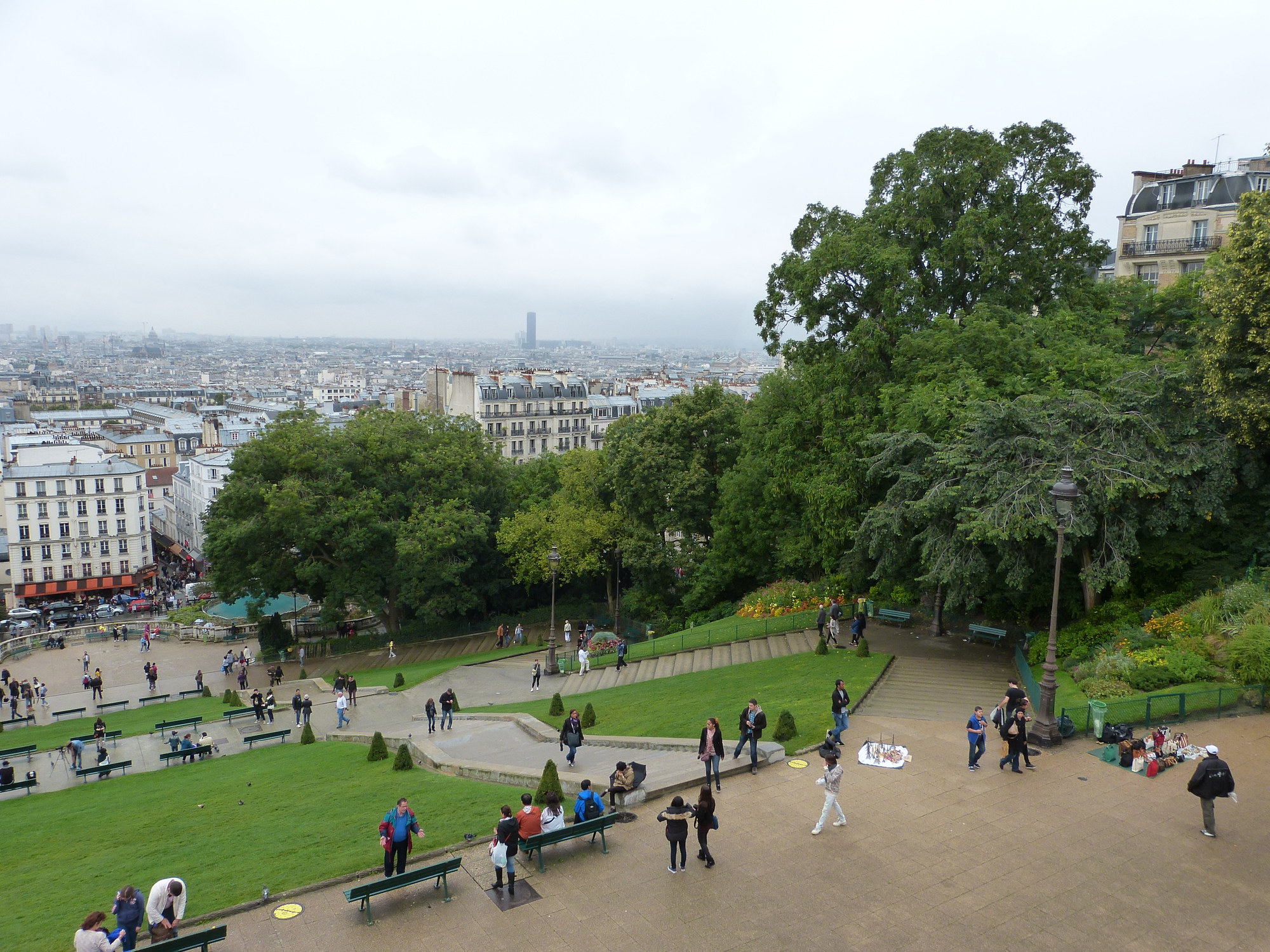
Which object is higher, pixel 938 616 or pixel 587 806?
pixel 587 806

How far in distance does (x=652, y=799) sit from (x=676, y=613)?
27.5 m

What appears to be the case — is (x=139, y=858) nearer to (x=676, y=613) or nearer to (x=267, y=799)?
(x=267, y=799)

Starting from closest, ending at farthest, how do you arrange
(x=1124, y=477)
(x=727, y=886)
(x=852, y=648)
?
(x=727, y=886), (x=1124, y=477), (x=852, y=648)

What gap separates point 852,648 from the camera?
94.3 ft

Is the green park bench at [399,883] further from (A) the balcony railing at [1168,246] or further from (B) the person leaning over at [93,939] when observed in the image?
Result: (A) the balcony railing at [1168,246]

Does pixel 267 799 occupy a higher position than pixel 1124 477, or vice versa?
pixel 1124 477

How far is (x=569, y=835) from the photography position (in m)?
13.8

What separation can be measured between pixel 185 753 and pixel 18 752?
5.96 meters

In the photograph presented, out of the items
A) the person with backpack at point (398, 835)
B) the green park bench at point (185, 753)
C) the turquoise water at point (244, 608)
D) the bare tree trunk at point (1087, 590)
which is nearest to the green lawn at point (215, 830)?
the person with backpack at point (398, 835)

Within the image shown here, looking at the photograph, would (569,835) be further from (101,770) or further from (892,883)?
(101,770)

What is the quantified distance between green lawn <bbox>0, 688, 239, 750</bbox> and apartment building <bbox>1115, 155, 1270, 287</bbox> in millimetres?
50400

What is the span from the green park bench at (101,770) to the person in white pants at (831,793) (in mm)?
21172

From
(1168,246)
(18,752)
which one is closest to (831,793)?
(18,752)

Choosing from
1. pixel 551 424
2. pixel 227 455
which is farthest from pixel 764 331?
pixel 227 455
